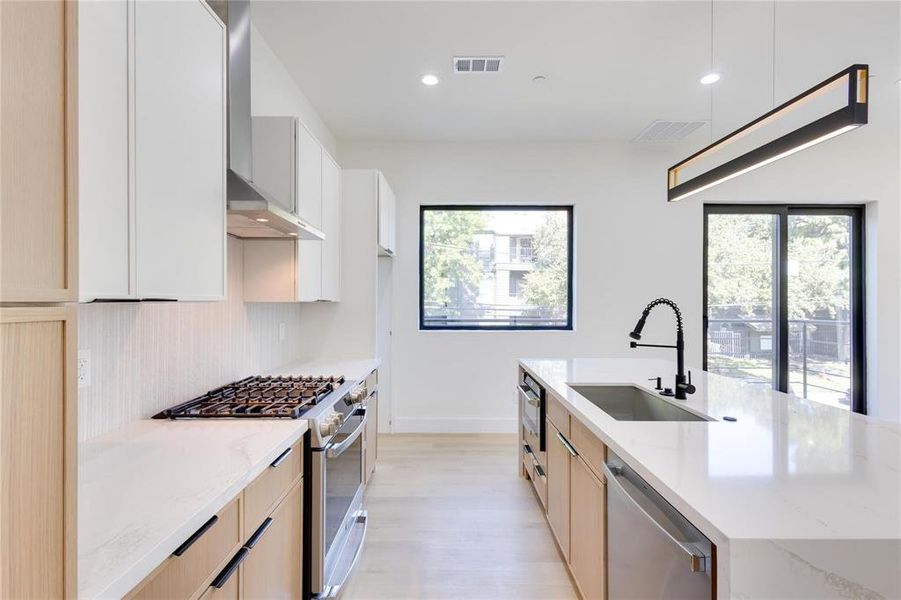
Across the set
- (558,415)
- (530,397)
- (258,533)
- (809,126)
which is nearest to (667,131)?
(809,126)

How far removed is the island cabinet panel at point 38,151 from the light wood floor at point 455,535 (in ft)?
6.32

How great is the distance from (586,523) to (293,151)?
7.50 feet

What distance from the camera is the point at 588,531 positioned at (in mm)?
1608

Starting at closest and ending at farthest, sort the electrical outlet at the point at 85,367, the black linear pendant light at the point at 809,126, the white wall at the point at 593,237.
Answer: the electrical outlet at the point at 85,367 < the black linear pendant light at the point at 809,126 < the white wall at the point at 593,237

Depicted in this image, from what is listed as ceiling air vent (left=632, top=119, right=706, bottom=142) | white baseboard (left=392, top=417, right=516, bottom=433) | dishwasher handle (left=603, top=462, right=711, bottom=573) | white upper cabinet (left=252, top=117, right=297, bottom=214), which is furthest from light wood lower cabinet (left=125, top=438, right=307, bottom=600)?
ceiling air vent (left=632, top=119, right=706, bottom=142)

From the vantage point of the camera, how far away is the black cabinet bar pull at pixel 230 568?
993 mm

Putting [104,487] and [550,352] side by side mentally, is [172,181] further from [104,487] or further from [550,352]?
[550,352]

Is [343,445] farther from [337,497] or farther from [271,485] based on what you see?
[271,485]

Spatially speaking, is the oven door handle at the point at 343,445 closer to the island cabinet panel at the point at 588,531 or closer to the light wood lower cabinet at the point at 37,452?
the island cabinet panel at the point at 588,531

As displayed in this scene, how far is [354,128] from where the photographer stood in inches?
152

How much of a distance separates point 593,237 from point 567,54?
1.91 metres

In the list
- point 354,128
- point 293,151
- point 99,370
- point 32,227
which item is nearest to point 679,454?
point 32,227

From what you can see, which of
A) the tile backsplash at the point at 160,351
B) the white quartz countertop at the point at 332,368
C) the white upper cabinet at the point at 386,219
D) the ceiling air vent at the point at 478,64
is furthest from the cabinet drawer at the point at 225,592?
the ceiling air vent at the point at 478,64

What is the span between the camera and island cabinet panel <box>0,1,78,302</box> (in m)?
0.50
